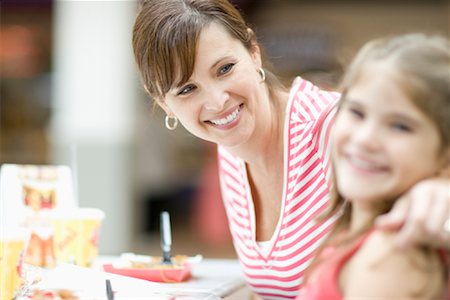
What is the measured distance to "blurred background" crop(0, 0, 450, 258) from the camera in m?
6.88

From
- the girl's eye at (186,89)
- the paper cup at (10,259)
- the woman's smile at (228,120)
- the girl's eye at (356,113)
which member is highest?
the girl's eye at (186,89)

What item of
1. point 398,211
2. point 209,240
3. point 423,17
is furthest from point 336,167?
point 423,17

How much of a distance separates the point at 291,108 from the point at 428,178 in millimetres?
988

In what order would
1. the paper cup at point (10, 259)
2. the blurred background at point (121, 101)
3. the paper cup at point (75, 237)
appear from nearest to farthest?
the paper cup at point (10, 259) < the paper cup at point (75, 237) < the blurred background at point (121, 101)

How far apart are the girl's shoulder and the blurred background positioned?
4782 millimetres

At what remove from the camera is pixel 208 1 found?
6.84ft

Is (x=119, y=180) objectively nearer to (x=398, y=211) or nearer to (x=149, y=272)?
(x=149, y=272)

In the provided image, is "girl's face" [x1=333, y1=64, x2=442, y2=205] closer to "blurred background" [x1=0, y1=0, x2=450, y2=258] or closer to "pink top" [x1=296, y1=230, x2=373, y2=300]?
"pink top" [x1=296, y1=230, x2=373, y2=300]

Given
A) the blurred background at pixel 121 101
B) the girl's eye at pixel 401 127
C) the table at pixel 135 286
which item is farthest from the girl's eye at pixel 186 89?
the blurred background at pixel 121 101

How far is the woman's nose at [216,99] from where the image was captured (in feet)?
6.50

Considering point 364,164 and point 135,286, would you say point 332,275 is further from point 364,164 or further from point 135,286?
point 135,286

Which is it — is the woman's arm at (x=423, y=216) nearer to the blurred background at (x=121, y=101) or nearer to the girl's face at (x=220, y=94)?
the girl's face at (x=220, y=94)

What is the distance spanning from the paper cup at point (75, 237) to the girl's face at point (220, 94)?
0.46 meters

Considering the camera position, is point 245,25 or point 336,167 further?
point 245,25
